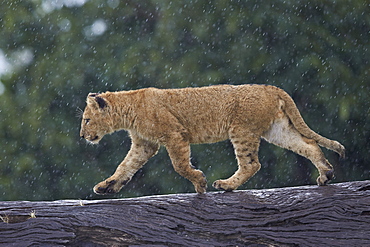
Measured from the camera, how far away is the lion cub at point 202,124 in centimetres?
695

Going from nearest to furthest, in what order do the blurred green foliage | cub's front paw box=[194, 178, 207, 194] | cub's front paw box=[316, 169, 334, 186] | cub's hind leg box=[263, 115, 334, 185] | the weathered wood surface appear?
the weathered wood surface, cub's front paw box=[194, 178, 207, 194], cub's front paw box=[316, 169, 334, 186], cub's hind leg box=[263, 115, 334, 185], the blurred green foliage

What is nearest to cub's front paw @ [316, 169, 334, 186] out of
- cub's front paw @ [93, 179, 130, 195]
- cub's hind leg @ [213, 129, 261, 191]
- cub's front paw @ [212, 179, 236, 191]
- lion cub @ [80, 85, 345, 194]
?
lion cub @ [80, 85, 345, 194]

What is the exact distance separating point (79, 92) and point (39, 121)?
3.39 feet

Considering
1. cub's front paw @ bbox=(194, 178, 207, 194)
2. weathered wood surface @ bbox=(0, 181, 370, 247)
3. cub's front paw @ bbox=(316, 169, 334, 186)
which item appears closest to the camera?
weathered wood surface @ bbox=(0, 181, 370, 247)

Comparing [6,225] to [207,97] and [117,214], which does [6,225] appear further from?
[207,97]

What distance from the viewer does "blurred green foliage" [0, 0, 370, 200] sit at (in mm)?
11852

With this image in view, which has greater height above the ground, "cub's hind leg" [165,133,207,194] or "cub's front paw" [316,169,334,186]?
"cub's hind leg" [165,133,207,194]

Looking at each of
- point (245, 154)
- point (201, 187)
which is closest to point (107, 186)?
point (201, 187)

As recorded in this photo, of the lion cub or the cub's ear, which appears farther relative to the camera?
the cub's ear

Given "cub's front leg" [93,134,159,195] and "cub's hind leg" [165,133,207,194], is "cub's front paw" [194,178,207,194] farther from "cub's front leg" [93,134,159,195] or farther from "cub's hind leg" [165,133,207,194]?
"cub's front leg" [93,134,159,195]

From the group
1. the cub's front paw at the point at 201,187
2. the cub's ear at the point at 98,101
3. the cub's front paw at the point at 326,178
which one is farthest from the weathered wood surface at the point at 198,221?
the cub's ear at the point at 98,101

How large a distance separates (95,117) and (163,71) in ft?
17.3

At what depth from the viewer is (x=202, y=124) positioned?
7.14m

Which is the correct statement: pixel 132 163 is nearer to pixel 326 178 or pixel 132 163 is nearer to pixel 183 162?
pixel 183 162
